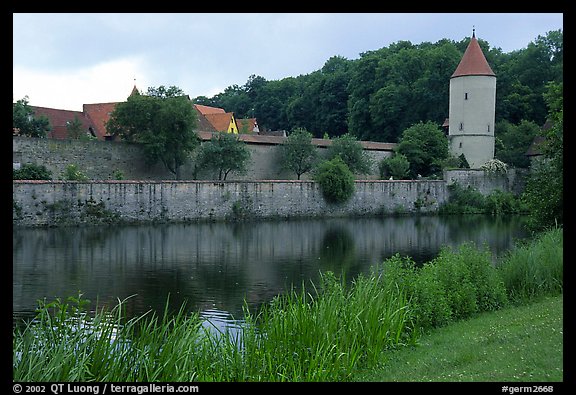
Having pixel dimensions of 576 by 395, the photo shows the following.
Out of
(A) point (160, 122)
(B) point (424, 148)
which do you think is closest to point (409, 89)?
(B) point (424, 148)

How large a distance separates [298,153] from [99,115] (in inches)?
531

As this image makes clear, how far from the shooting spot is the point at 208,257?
1673 cm

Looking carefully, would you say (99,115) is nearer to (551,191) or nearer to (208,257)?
(208,257)

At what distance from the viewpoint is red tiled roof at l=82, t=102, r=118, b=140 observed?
39.9 meters

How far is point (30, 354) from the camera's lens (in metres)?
5.27

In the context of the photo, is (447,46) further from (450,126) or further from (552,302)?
(552,302)

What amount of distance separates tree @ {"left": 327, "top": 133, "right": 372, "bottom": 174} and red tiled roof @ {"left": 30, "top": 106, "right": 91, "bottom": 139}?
1558cm

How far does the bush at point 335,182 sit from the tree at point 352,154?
15.5 ft

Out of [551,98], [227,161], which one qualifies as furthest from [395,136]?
[551,98]

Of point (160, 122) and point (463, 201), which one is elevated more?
point (160, 122)

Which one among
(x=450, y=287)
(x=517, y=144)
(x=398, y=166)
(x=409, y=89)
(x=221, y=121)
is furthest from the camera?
(x=409, y=89)

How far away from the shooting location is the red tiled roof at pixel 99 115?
39.9 m

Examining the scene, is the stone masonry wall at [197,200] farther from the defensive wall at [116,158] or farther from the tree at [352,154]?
the defensive wall at [116,158]
